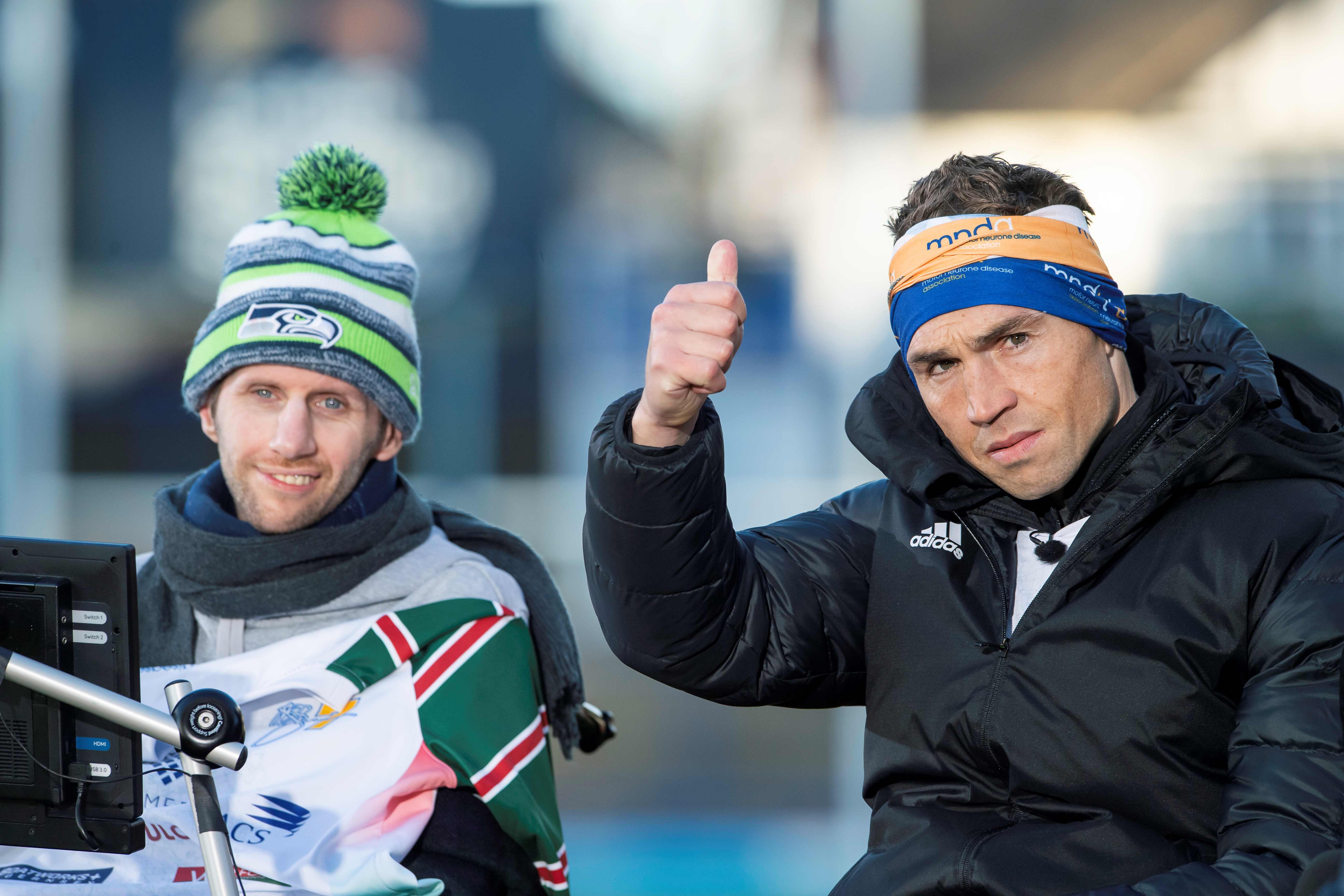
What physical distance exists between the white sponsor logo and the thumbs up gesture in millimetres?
463

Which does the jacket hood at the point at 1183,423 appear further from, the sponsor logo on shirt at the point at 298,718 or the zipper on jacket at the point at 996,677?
the sponsor logo on shirt at the point at 298,718

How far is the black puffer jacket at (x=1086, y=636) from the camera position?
1.79 metres

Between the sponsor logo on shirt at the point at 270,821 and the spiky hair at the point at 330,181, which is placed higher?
the spiky hair at the point at 330,181

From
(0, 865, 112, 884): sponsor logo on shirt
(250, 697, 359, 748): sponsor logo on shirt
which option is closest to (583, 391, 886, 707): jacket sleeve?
(250, 697, 359, 748): sponsor logo on shirt

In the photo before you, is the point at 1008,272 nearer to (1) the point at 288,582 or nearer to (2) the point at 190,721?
(2) the point at 190,721

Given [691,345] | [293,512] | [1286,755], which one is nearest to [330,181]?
[293,512]

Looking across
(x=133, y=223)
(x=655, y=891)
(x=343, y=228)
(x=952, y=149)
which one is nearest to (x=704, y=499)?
(x=343, y=228)

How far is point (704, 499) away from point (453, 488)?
11.4 feet

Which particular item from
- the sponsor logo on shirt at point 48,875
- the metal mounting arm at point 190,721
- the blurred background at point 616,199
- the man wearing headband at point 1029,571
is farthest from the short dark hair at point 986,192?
the blurred background at point 616,199

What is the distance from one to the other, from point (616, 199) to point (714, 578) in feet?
11.6

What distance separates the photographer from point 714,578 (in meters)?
2.11

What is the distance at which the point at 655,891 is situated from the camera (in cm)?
486

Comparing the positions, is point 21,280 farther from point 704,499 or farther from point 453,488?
point 704,499

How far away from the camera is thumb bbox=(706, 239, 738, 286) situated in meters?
1.97
